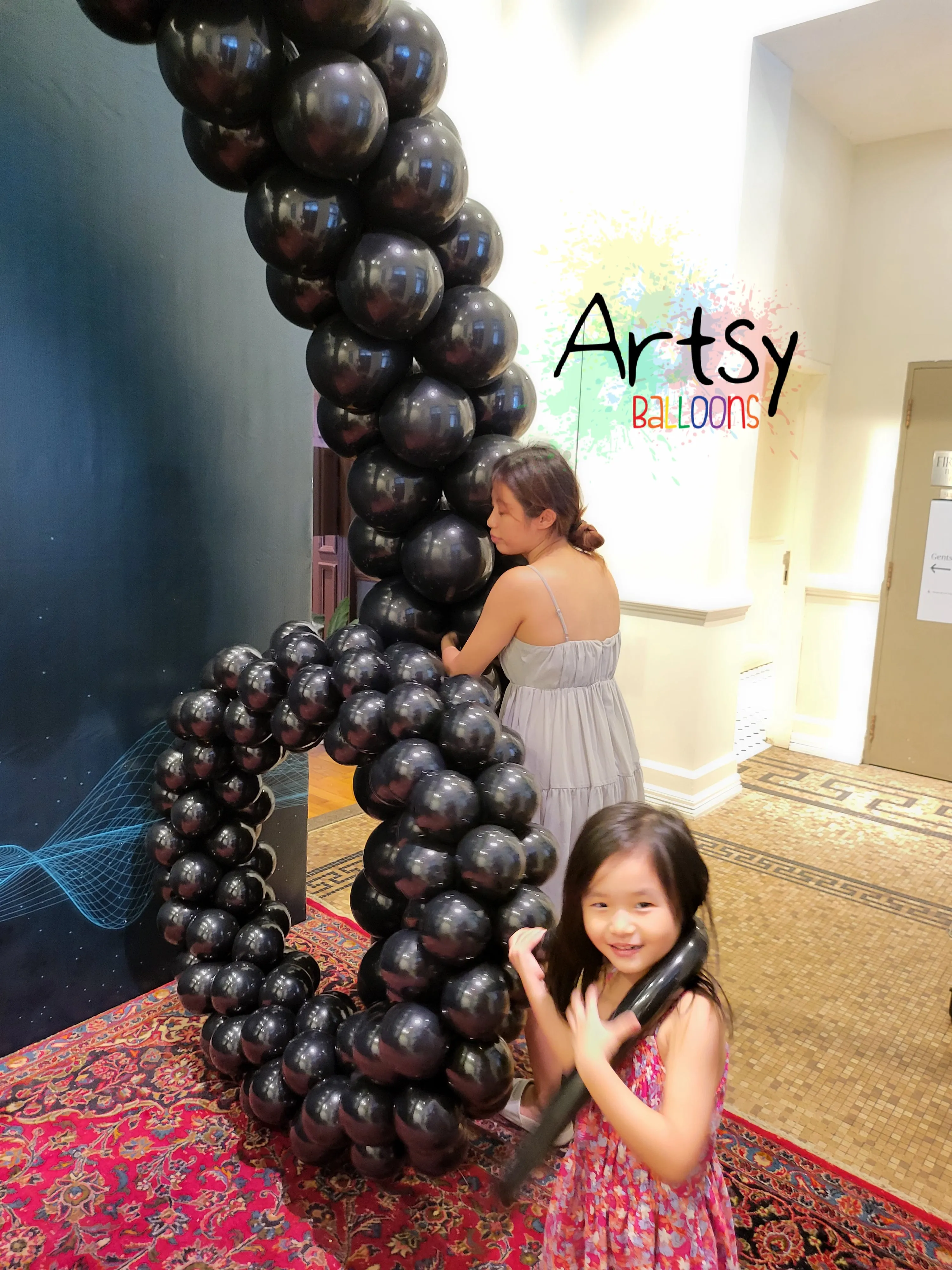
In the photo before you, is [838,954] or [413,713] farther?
[838,954]

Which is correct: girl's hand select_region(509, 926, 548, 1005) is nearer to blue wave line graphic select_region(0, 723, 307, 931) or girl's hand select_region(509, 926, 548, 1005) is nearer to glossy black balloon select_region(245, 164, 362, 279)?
glossy black balloon select_region(245, 164, 362, 279)

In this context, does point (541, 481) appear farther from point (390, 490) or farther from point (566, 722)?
point (566, 722)

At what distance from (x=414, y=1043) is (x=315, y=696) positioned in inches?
27.2

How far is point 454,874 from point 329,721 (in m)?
0.47

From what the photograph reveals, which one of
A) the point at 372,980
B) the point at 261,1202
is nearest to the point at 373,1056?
the point at 372,980

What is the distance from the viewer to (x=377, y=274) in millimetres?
1613

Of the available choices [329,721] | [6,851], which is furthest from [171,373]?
[6,851]

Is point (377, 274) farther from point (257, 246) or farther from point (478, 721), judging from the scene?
point (478, 721)

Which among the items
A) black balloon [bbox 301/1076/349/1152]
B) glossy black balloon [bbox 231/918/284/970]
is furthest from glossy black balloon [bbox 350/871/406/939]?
black balloon [bbox 301/1076/349/1152]

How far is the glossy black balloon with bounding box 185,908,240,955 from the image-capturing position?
2.05 metres

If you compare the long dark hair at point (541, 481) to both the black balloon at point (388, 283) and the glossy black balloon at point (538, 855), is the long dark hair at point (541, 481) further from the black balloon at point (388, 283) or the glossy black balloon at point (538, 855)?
the glossy black balloon at point (538, 855)

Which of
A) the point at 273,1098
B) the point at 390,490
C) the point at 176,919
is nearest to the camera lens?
the point at 273,1098

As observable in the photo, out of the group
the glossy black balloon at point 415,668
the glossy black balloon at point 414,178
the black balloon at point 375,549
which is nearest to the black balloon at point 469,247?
the glossy black balloon at point 414,178

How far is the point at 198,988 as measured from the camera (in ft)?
6.57
